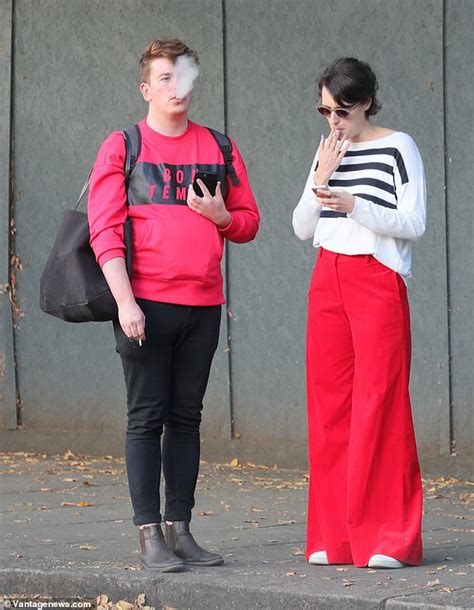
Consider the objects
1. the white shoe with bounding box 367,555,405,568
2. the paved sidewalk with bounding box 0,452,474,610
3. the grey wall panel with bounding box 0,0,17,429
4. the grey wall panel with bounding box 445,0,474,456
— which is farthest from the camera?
the grey wall panel with bounding box 0,0,17,429

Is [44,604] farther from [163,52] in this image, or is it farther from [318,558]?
[163,52]

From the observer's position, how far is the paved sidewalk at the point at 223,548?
199 inches

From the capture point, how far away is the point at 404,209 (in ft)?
17.8

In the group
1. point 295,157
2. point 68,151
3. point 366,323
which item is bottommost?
point 366,323

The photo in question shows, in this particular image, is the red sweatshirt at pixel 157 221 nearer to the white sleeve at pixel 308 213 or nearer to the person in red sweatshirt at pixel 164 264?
the person in red sweatshirt at pixel 164 264

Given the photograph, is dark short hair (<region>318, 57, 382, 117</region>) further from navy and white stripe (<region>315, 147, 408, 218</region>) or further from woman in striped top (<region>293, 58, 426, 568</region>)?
navy and white stripe (<region>315, 147, 408, 218</region>)

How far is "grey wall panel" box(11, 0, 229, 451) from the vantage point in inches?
356

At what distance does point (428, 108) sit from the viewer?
8.07 metres

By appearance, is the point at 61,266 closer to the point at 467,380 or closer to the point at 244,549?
the point at 244,549

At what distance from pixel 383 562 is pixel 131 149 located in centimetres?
182

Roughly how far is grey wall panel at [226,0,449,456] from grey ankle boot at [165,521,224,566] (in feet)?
9.65

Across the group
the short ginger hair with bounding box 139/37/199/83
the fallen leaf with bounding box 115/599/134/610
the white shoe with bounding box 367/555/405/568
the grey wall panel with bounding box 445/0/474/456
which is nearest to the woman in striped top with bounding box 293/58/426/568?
the white shoe with bounding box 367/555/405/568

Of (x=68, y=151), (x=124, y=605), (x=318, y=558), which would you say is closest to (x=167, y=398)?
(x=124, y=605)

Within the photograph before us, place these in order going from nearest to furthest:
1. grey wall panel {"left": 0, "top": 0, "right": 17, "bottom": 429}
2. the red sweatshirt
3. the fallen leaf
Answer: the fallen leaf < the red sweatshirt < grey wall panel {"left": 0, "top": 0, "right": 17, "bottom": 429}
